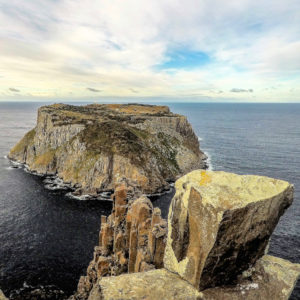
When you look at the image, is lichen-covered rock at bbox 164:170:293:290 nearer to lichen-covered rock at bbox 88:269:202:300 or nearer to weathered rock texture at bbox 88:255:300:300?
weathered rock texture at bbox 88:255:300:300

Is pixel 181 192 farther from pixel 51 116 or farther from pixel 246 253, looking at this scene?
pixel 51 116

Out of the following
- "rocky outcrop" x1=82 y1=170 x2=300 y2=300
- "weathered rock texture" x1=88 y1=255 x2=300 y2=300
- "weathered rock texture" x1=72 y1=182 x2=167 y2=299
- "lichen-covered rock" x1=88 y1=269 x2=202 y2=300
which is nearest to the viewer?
"lichen-covered rock" x1=88 y1=269 x2=202 y2=300

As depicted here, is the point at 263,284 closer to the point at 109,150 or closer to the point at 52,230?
the point at 52,230

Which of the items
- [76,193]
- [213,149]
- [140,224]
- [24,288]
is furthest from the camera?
[213,149]

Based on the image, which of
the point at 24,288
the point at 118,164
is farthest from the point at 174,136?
the point at 24,288

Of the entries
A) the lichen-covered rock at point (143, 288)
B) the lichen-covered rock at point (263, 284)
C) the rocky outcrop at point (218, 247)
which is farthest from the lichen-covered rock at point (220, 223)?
the lichen-covered rock at point (143, 288)

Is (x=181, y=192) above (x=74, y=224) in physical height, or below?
above

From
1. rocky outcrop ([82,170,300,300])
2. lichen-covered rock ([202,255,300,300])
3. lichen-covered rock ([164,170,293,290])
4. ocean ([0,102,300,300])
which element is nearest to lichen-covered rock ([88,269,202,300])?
rocky outcrop ([82,170,300,300])
